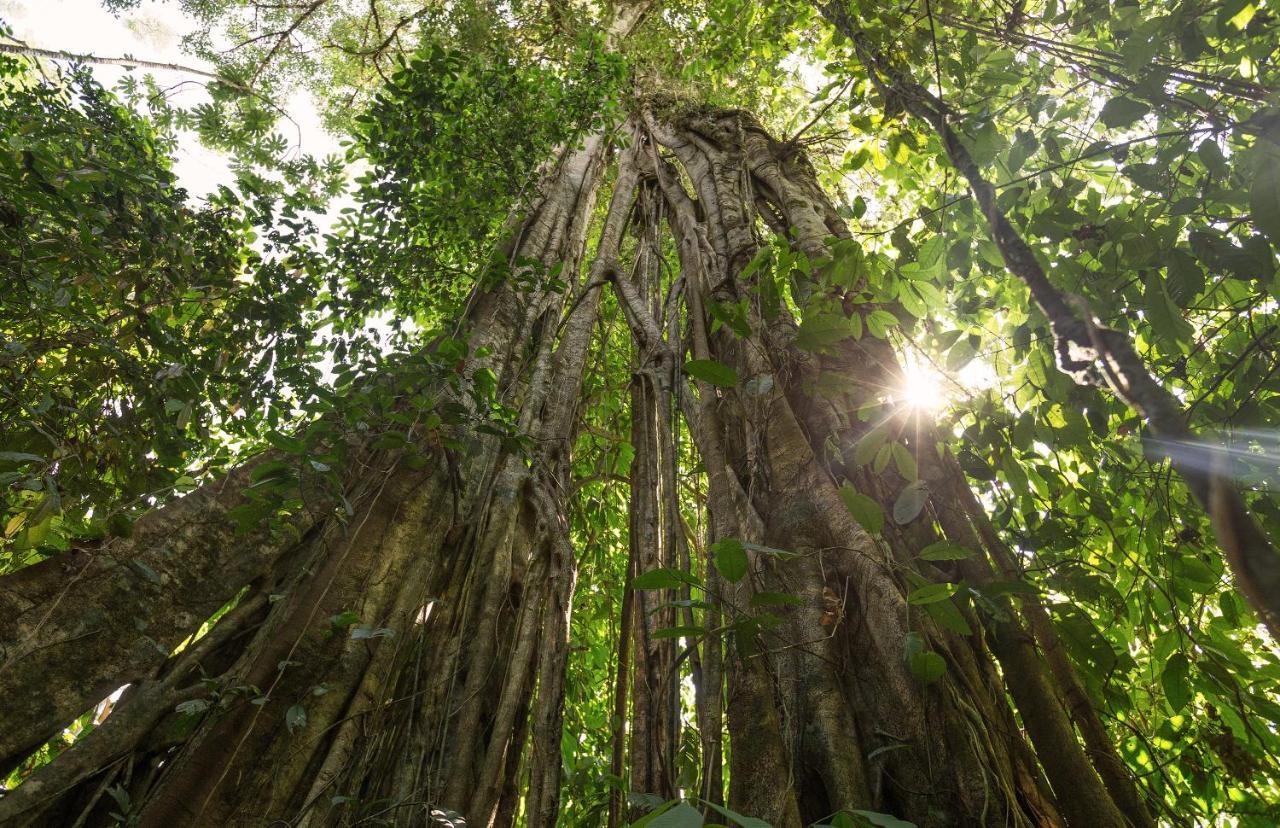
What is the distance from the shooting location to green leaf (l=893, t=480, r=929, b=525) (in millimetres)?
1188

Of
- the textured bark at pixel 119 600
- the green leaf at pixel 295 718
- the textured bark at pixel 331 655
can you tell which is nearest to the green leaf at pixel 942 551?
the textured bark at pixel 331 655

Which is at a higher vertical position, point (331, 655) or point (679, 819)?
point (331, 655)

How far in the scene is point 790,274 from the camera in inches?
68.8

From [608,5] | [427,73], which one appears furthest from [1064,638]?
[608,5]

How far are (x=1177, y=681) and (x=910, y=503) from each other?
523 mm

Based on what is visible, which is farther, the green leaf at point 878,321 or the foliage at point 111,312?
the foliage at point 111,312

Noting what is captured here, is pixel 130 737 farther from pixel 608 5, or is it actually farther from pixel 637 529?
pixel 608 5

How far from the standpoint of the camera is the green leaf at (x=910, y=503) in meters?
1.19

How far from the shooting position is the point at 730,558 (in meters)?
1.02

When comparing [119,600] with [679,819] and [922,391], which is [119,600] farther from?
[922,391]

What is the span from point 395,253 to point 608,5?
4.95 meters

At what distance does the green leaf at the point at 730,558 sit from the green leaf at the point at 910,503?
34 cm

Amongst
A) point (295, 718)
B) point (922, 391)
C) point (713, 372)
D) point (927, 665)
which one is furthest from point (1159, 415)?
point (295, 718)

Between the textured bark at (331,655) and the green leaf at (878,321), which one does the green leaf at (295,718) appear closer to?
the textured bark at (331,655)
